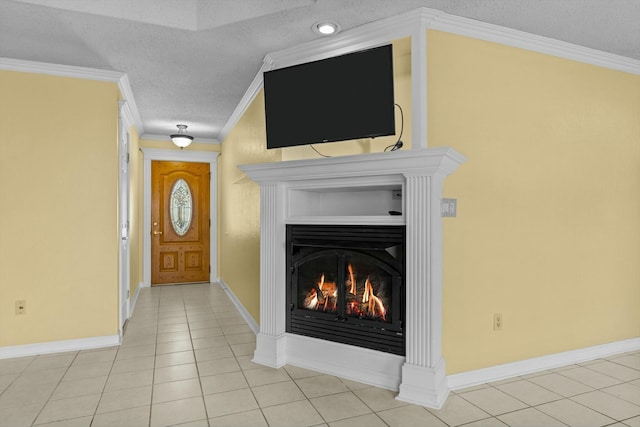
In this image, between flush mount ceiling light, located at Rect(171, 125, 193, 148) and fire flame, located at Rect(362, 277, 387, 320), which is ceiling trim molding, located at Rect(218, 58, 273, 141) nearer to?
flush mount ceiling light, located at Rect(171, 125, 193, 148)

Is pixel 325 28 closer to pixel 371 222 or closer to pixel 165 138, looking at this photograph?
pixel 371 222

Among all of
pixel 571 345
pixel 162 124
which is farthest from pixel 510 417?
pixel 162 124

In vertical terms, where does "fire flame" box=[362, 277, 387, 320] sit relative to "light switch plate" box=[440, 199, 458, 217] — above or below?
below

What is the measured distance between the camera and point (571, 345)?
299 centimetres

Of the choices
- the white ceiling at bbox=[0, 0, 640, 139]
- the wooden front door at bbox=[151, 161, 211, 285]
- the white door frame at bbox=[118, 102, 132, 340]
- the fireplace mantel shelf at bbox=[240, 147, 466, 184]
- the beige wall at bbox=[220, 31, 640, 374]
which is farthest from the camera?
the wooden front door at bbox=[151, 161, 211, 285]

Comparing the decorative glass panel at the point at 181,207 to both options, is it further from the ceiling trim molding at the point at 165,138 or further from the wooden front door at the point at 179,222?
the ceiling trim molding at the point at 165,138

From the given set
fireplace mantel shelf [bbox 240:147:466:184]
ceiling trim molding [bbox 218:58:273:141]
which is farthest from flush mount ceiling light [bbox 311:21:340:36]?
fireplace mantel shelf [bbox 240:147:466:184]

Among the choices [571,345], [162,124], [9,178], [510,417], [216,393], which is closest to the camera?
[510,417]

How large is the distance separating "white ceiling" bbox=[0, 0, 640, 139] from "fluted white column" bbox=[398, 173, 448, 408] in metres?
1.11

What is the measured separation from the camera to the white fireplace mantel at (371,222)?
2.40 meters

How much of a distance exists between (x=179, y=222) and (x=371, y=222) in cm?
463

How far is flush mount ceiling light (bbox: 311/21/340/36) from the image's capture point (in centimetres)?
262

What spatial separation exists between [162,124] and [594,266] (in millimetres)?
5145

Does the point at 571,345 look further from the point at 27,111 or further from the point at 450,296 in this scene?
the point at 27,111
